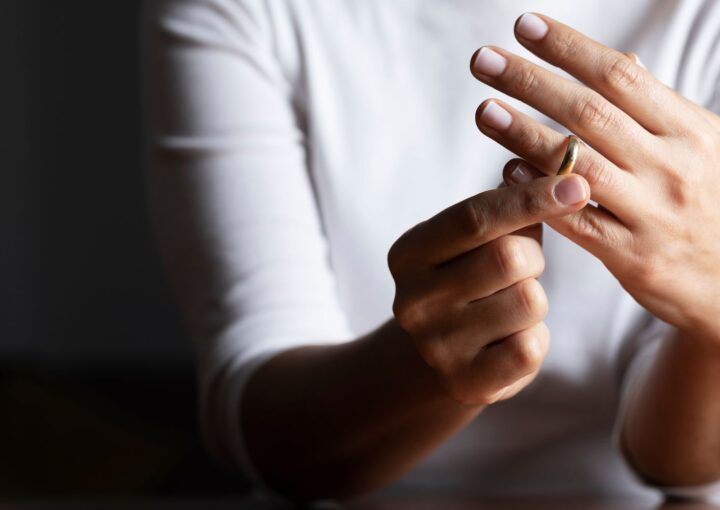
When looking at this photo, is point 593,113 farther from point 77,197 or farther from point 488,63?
point 77,197

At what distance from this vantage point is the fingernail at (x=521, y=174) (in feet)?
1.59

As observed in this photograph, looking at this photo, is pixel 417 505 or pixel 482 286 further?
pixel 417 505

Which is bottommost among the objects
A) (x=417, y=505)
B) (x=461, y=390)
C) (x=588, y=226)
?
(x=417, y=505)

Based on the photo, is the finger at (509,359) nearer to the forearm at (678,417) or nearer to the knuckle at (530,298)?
the knuckle at (530,298)

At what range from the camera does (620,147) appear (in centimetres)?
47

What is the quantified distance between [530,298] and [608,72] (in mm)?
118

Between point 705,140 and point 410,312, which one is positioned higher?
point 705,140

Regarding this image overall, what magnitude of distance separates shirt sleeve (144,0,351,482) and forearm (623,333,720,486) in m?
0.23

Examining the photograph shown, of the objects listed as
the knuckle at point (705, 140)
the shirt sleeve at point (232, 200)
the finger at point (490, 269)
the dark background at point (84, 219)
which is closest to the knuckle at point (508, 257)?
the finger at point (490, 269)

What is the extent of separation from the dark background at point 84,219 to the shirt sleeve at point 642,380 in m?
1.19

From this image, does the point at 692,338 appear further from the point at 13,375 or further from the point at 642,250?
the point at 13,375

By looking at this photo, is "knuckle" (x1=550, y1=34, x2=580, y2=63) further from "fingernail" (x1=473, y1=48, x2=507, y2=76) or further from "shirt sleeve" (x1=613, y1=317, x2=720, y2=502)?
"shirt sleeve" (x1=613, y1=317, x2=720, y2=502)

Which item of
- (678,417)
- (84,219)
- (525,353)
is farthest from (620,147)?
(84,219)

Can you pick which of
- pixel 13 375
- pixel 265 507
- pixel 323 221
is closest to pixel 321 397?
pixel 265 507
